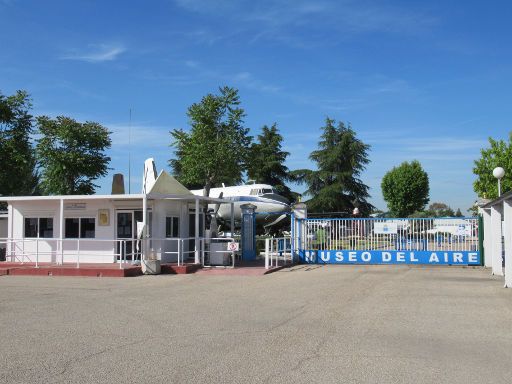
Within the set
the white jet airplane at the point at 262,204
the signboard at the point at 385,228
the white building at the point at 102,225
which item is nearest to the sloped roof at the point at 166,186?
the white building at the point at 102,225

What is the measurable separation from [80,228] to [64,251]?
1.25 m

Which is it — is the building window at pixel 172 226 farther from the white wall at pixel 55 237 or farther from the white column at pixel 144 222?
the white wall at pixel 55 237

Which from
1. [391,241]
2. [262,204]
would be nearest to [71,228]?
[391,241]

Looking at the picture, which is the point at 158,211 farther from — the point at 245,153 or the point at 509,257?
the point at 245,153

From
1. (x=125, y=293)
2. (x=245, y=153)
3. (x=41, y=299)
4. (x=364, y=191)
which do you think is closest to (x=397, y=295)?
(x=125, y=293)

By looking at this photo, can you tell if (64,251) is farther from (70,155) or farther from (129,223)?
(70,155)

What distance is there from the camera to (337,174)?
55.0m

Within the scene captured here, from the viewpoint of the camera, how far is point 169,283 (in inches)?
659

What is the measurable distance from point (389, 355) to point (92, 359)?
12.4 ft

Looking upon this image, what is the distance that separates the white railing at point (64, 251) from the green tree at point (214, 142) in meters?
13.9

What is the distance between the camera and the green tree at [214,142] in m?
35.8

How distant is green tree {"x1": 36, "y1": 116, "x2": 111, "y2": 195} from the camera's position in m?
34.6

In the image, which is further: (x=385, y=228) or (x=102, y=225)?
(x=385, y=228)

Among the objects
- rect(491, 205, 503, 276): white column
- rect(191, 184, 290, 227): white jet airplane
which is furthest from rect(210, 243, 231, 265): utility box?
rect(191, 184, 290, 227): white jet airplane
